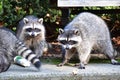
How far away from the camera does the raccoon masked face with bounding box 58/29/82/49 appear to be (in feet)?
24.1

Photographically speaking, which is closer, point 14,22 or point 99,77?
point 99,77

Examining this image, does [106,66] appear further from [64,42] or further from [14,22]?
[14,22]

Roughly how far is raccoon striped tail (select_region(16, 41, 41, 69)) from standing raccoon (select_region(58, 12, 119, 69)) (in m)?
0.59

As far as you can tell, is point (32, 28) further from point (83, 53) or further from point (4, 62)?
point (4, 62)

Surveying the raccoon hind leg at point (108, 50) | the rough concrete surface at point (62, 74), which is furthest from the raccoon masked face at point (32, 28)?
the raccoon hind leg at point (108, 50)

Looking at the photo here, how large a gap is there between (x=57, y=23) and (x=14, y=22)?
1.40 m

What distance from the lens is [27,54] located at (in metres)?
7.07

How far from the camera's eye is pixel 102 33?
25.7 feet

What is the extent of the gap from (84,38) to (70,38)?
0.29 metres

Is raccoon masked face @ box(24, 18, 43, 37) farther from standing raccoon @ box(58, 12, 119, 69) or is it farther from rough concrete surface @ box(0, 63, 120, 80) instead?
rough concrete surface @ box(0, 63, 120, 80)

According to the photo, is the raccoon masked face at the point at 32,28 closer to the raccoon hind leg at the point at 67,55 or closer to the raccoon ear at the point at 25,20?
the raccoon ear at the point at 25,20

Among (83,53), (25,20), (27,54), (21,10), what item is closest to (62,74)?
(27,54)

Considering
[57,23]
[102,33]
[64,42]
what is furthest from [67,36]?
[57,23]

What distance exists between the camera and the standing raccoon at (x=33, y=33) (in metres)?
8.03
